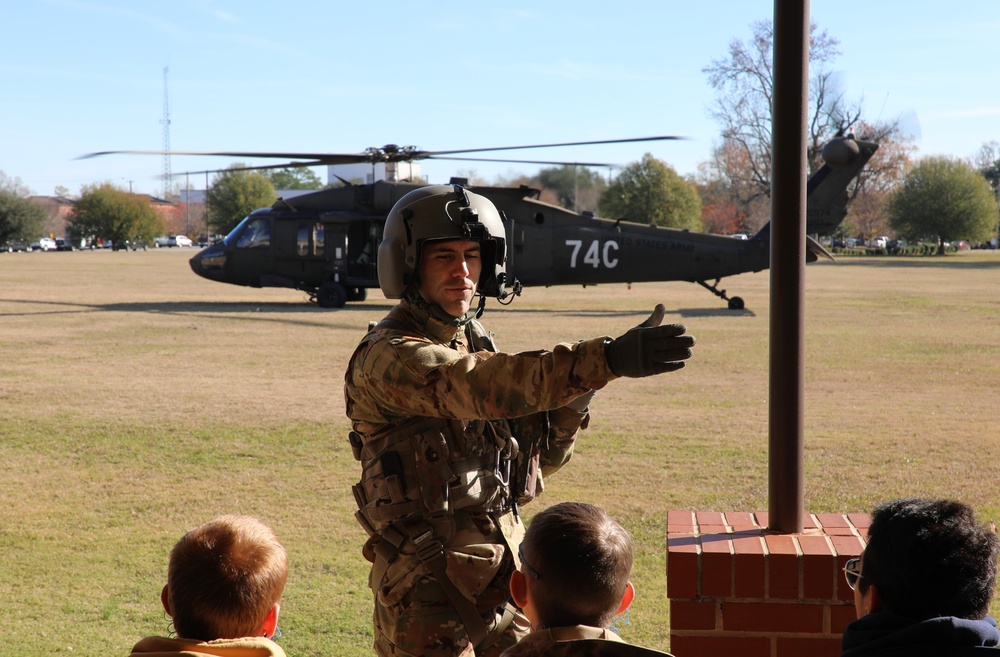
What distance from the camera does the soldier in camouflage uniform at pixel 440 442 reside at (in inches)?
97.9

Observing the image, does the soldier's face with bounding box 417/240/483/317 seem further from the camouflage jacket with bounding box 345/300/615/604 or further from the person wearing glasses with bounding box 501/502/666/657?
the person wearing glasses with bounding box 501/502/666/657

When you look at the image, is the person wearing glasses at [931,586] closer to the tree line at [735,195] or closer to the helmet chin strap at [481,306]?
the helmet chin strap at [481,306]

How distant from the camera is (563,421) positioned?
9.80 ft

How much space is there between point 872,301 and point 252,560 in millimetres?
24328

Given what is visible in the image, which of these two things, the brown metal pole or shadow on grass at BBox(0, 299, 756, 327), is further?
shadow on grass at BBox(0, 299, 756, 327)

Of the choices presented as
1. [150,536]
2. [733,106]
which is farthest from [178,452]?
[733,106]

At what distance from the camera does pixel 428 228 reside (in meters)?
2.81

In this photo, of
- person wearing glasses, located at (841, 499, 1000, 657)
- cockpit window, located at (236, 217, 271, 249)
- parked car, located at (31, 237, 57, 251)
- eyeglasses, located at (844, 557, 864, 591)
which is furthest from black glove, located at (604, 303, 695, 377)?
parked car, located at (31, 237, 57, 251)

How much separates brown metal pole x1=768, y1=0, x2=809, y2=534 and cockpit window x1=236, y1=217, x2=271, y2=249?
19273 mm

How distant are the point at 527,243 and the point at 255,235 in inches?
240

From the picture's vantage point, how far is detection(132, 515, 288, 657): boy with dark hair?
7.18ft

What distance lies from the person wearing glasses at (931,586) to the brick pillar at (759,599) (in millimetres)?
890

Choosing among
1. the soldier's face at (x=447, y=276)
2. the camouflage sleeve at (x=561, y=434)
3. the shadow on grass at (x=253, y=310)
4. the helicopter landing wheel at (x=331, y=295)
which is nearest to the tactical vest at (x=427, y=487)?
the soldier's face at (x=447, y=276)

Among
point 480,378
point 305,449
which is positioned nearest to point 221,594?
point 480,378
